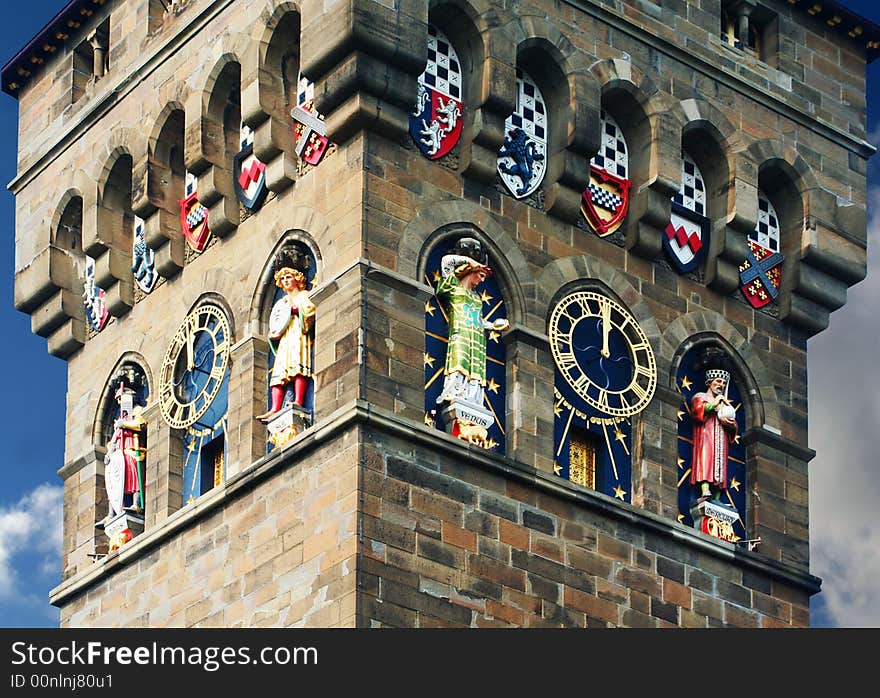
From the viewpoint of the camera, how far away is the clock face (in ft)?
177

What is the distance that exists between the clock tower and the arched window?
1.7 inches

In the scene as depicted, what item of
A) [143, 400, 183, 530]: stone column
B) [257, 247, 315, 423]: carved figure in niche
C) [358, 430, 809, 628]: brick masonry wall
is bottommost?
[358, 430, 809, 628]: brick masonry wall

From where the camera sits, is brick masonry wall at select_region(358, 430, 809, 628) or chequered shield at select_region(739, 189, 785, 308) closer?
brick masonry wall at select_region(358, 430, 809, 628)

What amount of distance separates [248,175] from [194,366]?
8.26 ft

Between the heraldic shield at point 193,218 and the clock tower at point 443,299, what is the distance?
0.04 metres

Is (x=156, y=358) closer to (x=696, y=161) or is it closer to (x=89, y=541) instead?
(x=89, y=541)

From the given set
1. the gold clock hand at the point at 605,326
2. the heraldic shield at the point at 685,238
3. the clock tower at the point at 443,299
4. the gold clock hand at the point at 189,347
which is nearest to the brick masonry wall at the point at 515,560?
the clock tower at the point at 443,299

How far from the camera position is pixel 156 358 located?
55750 millimetres

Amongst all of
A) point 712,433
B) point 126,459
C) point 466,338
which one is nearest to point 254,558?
point 466,338

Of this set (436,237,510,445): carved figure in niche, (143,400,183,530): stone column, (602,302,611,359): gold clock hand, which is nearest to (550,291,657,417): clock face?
(602,302,611,359): gold clock hand

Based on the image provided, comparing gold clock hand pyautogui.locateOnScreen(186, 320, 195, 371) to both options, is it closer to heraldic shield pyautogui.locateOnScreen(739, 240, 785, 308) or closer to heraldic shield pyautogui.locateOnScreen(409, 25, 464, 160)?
heraldic shield pyautogui.locateOnScreen(409, 25, 464, 160)

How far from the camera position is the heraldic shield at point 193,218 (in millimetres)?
55469

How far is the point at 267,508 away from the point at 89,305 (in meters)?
6.74
